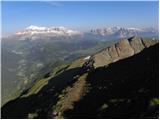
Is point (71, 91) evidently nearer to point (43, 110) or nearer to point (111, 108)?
point (43, 110)

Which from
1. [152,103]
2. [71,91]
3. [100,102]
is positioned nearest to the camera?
[152,103]

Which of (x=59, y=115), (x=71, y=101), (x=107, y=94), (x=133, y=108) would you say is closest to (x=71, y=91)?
(x=71, y=101)

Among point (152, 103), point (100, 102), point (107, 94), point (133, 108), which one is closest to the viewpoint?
point (152, 103)

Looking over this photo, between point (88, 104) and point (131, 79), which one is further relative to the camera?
point (131, 79)

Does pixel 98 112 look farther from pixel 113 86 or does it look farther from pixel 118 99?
pixel 113 86

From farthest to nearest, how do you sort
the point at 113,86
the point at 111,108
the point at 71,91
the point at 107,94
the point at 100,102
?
the point at 71,91 < the point at 113,86 < the point at 107,94 < the point at 100,102 < the point at 111,108

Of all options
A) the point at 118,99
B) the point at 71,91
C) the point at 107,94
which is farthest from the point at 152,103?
the point at 71,91

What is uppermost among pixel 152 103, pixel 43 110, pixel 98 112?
pixel 152 103

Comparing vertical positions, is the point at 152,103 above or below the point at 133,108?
above

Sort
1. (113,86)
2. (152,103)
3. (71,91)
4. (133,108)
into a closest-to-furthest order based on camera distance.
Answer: (152,103), (133,108), (113,86), (71,91)
